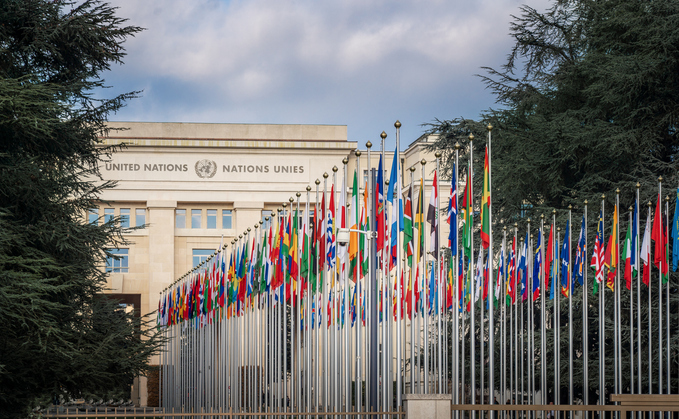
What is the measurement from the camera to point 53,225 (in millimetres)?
20203

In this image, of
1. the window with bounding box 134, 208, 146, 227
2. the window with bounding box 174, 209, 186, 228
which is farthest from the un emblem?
the window with bounding box 134, 208, 146, 227

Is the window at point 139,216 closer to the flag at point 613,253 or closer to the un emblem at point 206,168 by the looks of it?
the un emblem at point 206,168

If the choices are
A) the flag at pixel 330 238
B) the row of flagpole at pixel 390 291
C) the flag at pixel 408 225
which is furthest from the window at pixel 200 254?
the flag at pixel 408 225

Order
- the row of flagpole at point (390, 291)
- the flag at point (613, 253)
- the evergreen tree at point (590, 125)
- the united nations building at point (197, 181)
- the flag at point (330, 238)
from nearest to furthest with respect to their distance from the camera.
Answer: the row of flagpole at point (390, 291), the flag at point (330, 238), the flag at point (613, 253), the evergreen tree at point (590, 125), the united nations building at point (197, 181)

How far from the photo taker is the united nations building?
194ft

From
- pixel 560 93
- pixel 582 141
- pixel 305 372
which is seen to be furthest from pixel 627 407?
pixel 560 93

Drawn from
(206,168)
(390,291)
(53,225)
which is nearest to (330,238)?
(390,291)

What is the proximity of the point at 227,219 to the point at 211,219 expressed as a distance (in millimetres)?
1135

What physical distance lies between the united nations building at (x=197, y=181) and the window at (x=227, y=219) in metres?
0.07

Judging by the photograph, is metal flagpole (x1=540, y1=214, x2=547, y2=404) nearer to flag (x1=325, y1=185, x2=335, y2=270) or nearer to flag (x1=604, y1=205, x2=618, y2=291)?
flag (x1=604, y1=205, x2=618, y2=291)

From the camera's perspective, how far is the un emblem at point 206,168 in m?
60.6

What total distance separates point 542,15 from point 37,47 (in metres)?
17.1

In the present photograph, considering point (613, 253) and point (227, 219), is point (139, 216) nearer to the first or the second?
point (227, 219)

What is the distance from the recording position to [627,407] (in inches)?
503
